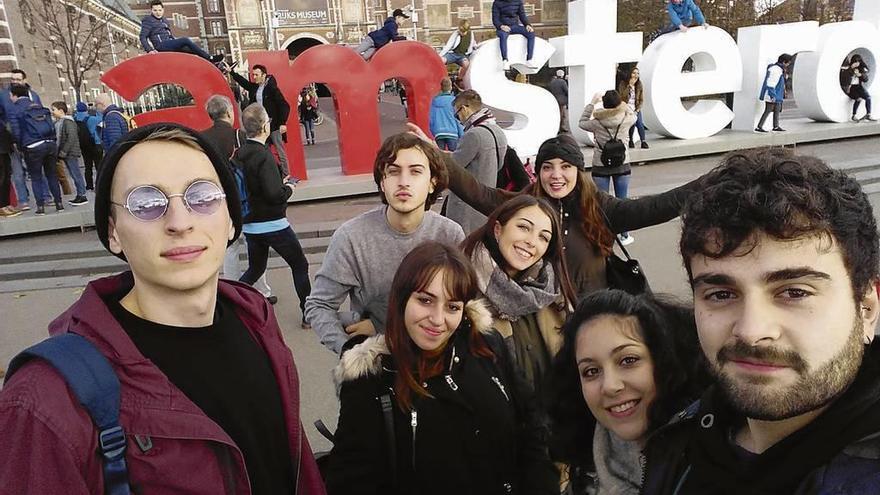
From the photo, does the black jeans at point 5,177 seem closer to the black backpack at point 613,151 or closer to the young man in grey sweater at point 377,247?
the young man in grey sweater at point 377,247

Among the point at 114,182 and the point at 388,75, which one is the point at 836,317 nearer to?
the point at 114,182

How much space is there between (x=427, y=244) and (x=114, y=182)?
955 mm

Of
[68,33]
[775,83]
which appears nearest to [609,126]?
[775,83]

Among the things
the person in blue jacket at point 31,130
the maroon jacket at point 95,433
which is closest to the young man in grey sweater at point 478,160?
the maroon jacket at point 95,433

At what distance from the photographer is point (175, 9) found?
5266 centimetres

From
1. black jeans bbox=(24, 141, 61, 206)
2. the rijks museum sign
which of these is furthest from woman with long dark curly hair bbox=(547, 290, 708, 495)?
black jeans bbox=(24, 141, 61, 206)

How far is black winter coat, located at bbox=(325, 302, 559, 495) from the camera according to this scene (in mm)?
1705

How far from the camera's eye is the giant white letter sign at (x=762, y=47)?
11.3 meters

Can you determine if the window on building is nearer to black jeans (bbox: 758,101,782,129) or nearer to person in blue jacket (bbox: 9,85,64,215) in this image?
person in blue jacket (bbox: 9,85,64,215)

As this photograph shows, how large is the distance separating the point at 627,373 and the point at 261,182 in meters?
3.55

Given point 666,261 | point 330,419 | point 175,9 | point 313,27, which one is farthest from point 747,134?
point 175,9

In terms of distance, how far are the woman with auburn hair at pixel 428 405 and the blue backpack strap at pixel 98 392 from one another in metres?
0.74

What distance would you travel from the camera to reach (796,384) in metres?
0.95

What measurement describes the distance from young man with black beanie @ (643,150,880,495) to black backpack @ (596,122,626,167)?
5.46m
